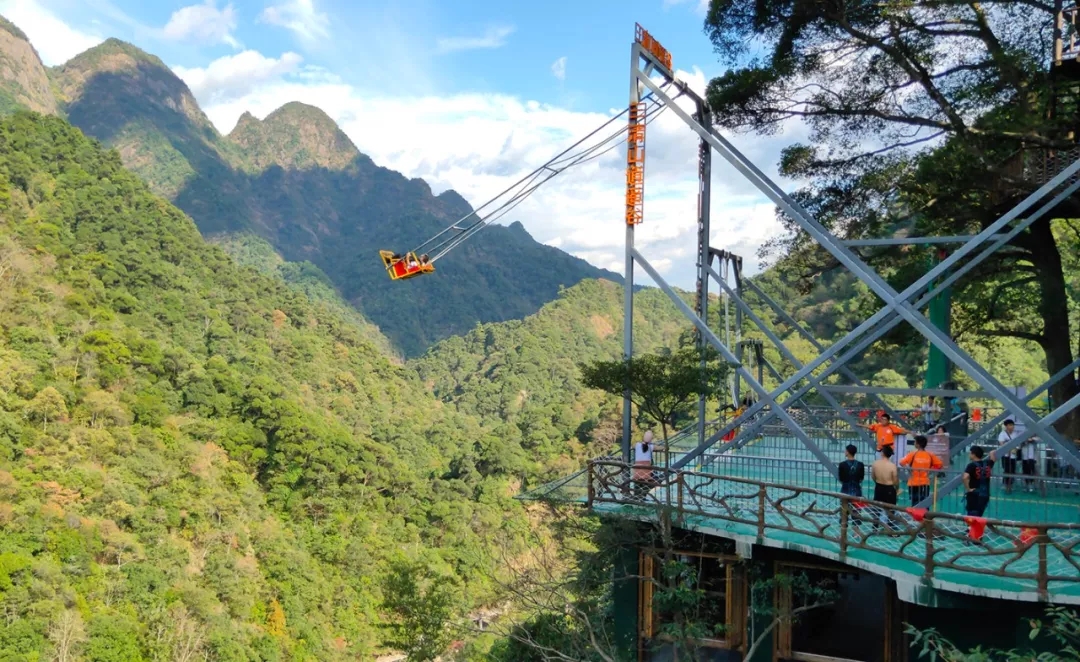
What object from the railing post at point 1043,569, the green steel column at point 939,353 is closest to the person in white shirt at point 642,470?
the railing post at point 1043,569

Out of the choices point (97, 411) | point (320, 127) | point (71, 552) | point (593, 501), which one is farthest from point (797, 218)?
point (320, 127)

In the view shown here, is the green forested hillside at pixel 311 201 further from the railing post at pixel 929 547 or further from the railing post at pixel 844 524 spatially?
the railing post at pixel 929 547

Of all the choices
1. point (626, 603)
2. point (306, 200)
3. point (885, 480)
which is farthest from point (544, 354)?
point (306, 200)

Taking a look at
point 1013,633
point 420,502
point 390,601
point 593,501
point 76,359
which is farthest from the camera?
point 420,502

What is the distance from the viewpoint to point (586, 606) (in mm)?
10469

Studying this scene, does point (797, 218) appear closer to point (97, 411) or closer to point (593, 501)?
point (593, 501)

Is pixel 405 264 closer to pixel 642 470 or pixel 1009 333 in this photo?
pixel 642 470

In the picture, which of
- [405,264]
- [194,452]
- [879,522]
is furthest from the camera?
[194,452]

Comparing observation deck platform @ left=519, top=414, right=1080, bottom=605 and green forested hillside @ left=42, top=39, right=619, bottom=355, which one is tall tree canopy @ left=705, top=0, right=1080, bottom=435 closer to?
observation deck platform @ left=519, top=414, right=1080, bottom=605

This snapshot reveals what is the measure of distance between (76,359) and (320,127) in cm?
16722

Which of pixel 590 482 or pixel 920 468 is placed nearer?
pixel 920 468

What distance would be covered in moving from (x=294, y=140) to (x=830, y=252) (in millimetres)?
A: 192409

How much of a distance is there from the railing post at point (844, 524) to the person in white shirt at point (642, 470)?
81.7 inches

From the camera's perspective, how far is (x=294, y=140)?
190 m
